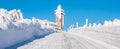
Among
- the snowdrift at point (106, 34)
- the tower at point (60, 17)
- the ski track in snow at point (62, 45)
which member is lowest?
the ski track in snow at point (62, 45)

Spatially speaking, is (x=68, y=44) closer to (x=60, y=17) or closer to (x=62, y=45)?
(x=62, y=45)

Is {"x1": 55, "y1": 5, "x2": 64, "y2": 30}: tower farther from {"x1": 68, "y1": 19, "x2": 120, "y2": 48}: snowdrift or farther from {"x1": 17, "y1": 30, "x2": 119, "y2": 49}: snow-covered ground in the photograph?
{"x1": 17, "y1": 30, "x2": 119, "y2": 49}: snow-covered ground

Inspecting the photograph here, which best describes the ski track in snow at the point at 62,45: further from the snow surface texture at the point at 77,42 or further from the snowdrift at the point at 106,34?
the snowdrift at the point at 106,34

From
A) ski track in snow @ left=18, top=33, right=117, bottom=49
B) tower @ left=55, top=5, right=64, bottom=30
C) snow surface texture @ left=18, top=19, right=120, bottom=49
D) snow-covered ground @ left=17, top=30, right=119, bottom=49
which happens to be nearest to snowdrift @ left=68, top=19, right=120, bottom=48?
snow surface texture @ left=18, top=19, right=120, bottom=49

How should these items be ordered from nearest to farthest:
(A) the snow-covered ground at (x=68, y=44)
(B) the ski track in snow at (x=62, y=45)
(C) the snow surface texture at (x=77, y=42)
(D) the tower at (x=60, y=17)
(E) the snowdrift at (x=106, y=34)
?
(B) the ski track in snow at (x=62, y=45)
(A) the snow-covered ground at (x=68, y=44)
(C) the snow surface texture at (x=77, y=42)
(E) the snowdrift at (x=106, y=34)
(D) the tower at (x=60, y=17)

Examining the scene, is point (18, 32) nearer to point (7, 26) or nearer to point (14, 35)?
point (14, 35)

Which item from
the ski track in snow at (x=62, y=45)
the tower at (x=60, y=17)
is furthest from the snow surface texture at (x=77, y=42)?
the tower at (x=60, y=17)

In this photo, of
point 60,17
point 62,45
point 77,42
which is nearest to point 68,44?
point 62,45

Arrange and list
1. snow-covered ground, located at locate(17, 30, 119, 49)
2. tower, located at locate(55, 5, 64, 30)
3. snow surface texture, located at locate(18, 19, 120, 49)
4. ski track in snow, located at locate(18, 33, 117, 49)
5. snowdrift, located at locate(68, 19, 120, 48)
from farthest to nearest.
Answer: tower, located at locate(55, 5, 64, 30) < snowdrift, located at locate(68, 19, 120, 48) < snow surface texture, located at locate(18, 19, 120, 49) < snow-covered ground, located at locate(17, 30, 119, 49) < ski track in snow, located at locate(18, 33, 117, 49)

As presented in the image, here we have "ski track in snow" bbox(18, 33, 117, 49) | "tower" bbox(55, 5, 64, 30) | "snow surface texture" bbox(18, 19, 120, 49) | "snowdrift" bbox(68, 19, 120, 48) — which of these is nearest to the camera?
"ski track in snow" bbox(18, 33, 117, 49)

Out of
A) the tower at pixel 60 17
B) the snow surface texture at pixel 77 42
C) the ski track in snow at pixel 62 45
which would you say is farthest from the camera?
the tower at pixel 60 17

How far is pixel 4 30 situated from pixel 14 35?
3.28 feet

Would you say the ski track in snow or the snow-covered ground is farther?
the snow-covered ground

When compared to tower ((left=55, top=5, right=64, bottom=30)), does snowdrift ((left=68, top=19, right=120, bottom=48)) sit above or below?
below
